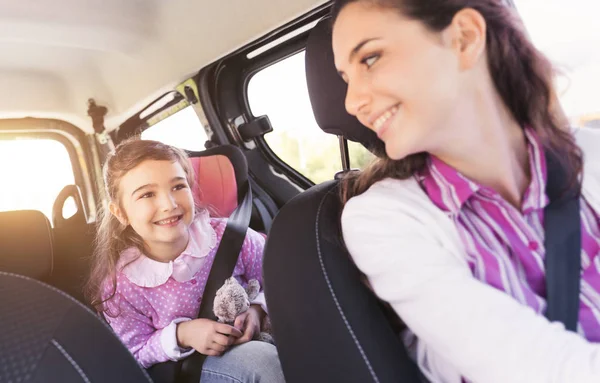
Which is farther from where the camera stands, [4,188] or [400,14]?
[4,188]

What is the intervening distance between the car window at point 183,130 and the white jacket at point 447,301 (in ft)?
5.89

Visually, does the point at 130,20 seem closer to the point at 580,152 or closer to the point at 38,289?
the point at 38,289

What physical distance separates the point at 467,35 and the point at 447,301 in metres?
0.47

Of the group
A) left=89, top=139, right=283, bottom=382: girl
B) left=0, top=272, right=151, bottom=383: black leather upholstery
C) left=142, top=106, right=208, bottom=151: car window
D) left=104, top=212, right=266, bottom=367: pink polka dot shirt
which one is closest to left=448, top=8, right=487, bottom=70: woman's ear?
left=0, top=272, right=151, bottom=383: black leather upholstery

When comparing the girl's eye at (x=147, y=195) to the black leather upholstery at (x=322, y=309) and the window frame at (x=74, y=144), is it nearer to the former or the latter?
the black leather upholstery at (x=322, y=309)

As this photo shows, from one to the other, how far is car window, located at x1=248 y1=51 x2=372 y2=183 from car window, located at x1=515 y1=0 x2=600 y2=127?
2.40 feet

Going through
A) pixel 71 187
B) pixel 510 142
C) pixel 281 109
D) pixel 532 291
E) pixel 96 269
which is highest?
pixel 281 109

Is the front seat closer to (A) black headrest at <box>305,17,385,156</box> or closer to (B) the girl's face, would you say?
(A) black headrest at <box>305,17,385,156</box>

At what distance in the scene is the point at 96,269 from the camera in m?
1.59

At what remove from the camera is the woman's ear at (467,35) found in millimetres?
880

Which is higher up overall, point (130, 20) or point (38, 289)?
point (130, 20)

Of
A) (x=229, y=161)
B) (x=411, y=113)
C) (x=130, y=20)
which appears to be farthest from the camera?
(x=130, y=20)

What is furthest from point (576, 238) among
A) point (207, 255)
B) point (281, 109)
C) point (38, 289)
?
point (281, 109)

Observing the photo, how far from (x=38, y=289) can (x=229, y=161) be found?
3.81 ft
